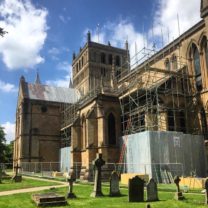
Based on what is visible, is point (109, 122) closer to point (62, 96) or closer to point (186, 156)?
point (186, 156)

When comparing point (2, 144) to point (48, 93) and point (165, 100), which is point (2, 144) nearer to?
point (48, 93)

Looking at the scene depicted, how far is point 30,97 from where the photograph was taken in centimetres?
4728

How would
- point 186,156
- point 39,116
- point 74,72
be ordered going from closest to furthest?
point 186,156 → point 39,116 → point 74,72

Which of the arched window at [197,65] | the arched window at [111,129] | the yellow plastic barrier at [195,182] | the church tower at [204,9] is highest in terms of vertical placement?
the church tower at [204,9]

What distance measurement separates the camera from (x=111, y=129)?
31.0m

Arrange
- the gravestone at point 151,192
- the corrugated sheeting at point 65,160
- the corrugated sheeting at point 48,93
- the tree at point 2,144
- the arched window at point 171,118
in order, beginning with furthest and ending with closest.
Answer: the tree at point 2,144
the corrugated sheeting at point 48,93
the corrugated sheeting at point 65,160
the arched window at point 171,118
the gravestone at point 151,192

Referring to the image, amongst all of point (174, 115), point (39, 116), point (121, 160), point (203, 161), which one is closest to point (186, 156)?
point (203, 161)

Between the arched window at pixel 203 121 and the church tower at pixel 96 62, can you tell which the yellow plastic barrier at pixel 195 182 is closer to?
Result: the arched window at pixel 203 121

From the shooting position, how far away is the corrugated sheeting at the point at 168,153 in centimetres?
2408

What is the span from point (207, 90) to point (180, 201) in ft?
56.9

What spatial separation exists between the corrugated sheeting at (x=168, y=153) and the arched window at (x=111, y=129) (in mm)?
4324

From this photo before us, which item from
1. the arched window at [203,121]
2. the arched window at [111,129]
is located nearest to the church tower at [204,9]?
the arched window at [203,121]

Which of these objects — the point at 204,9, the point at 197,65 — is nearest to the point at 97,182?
the point at 197,65

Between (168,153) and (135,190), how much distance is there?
37.8 ft
